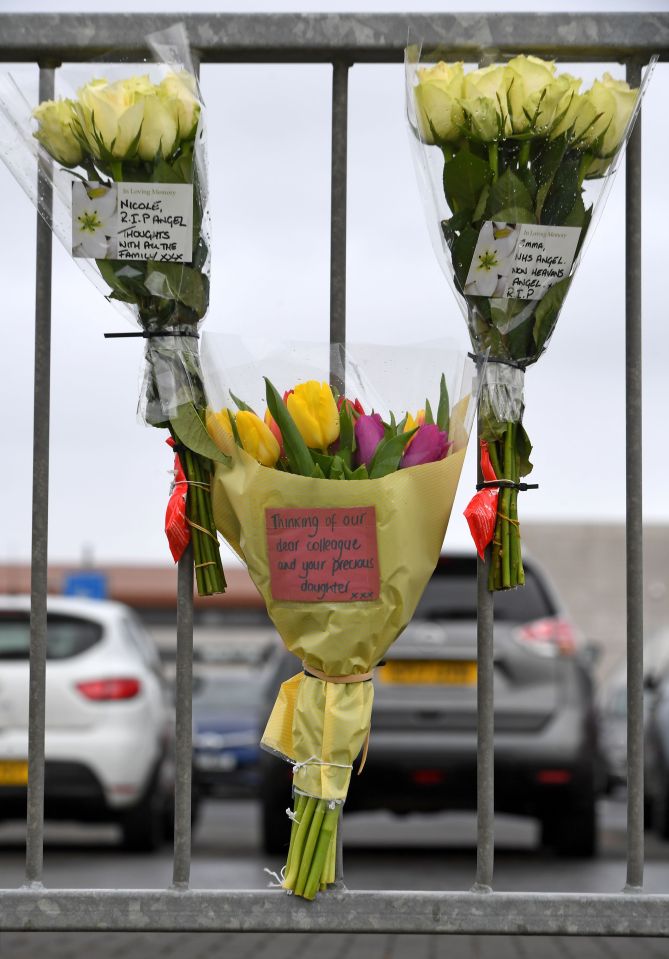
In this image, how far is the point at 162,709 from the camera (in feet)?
30.1

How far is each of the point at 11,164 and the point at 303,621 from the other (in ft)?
Result: 2.63

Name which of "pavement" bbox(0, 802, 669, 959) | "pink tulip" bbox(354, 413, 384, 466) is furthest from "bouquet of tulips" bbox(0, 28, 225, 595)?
"pavement" bbox(0, 802, 669, 959)

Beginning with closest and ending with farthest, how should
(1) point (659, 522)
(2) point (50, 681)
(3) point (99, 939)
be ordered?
(3) point (99, 939) → (2) point (50, 681) → (1) point (659, 522)

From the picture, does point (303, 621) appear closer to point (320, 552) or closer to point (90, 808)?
point (320, 552)

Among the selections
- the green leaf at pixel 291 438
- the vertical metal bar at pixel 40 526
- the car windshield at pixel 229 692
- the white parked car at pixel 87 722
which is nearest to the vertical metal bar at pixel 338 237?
the green leaf at pixel 291 438

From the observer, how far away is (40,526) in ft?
8.15

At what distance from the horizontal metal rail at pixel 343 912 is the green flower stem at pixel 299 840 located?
0.08 feet

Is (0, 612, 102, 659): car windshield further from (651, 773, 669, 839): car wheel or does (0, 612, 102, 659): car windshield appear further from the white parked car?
(651, 773, 669, 839): car wheel

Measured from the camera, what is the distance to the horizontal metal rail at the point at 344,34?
2496 mm

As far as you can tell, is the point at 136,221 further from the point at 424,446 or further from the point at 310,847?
the point at 310,847

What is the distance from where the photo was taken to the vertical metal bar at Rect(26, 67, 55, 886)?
243cm

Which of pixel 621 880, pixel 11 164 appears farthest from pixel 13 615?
pixel 11 164

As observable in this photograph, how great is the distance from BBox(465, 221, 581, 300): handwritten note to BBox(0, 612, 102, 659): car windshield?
622cm

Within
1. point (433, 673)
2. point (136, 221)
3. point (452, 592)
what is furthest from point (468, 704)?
point (136, 221)
